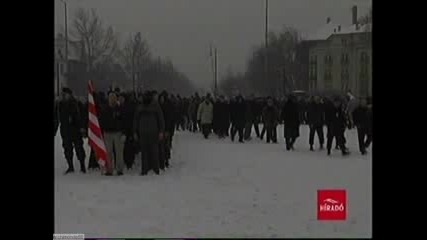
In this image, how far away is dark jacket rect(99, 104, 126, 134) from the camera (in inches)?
484

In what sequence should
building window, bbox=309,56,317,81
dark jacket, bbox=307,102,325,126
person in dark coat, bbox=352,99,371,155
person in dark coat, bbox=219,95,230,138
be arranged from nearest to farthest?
1. person in dark coat, bbox=352,99,371,155
2. dark jacket, bbox=307,102,325,126
3. person in dark coat, bbox=219,95,230,138
4. building window, bbox=309,56,317,81

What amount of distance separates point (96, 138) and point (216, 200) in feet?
12.0

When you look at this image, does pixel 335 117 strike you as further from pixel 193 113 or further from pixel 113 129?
pixel 193 113

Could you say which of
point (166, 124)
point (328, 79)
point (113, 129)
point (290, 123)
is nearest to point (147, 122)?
Answer: point (113, 129)

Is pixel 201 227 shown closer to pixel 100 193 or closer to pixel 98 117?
pixel 100 193

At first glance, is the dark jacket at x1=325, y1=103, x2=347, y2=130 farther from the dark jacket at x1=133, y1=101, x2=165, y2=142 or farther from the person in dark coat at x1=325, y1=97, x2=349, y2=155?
the dark jacket at x1=133, y1=101, x2=165, y2=142

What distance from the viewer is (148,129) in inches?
495

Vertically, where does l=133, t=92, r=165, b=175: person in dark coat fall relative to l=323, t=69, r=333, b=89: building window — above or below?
below

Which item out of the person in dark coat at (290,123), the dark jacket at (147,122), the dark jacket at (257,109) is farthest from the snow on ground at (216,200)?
the dark jacket at (257,109)

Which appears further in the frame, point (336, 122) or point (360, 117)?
point (336, 122)
